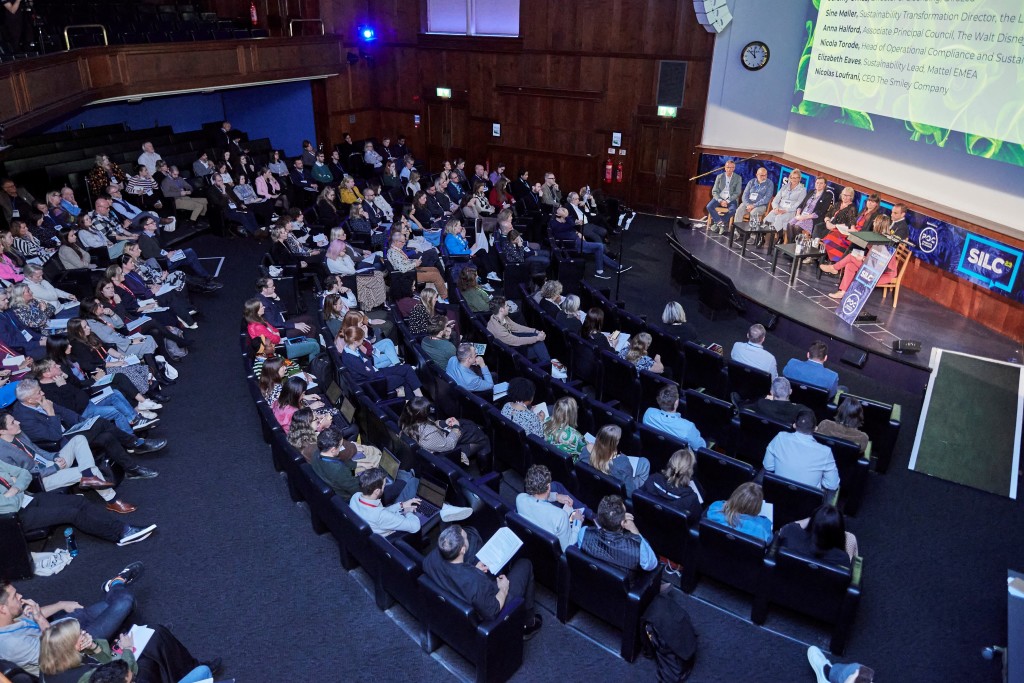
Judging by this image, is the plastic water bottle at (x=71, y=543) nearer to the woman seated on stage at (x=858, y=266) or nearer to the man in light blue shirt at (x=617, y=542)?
the man in light blue shirt at (x=617, y=542)

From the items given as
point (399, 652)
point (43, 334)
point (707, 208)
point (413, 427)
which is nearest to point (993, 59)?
point (707, 208)

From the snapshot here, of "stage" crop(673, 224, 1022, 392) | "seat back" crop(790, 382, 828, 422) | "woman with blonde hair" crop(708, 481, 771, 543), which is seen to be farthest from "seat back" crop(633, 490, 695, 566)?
"stage" crop(673, 224, 1022, 392)

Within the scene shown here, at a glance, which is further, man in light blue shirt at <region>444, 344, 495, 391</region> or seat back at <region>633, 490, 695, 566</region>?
man in light blue shirt at <region>444, 344, 495, 391</region>

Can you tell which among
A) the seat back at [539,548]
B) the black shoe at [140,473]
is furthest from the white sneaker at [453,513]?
the black shoe at [140,473]

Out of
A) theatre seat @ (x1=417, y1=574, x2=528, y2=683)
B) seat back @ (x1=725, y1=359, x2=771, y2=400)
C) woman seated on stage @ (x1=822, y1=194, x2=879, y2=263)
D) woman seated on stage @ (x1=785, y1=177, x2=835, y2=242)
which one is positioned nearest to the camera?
theatre seat @ (x1=417, y1=574, x2=528, y2=683)

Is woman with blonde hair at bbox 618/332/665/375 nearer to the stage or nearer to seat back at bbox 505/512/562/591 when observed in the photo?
seat back at bbox 505/512/562/591

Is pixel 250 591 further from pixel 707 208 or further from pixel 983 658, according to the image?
pixel 707 208

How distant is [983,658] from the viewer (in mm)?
4277

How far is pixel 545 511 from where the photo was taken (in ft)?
14.1

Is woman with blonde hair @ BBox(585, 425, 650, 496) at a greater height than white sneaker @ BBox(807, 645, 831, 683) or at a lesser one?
greater

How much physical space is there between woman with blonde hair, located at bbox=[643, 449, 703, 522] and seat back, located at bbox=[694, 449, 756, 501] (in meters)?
0.47

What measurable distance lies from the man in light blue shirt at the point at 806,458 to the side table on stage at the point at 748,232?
6522 millimetres

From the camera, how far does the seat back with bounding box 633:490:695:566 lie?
177 inches

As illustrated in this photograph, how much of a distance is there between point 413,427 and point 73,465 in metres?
2.57
